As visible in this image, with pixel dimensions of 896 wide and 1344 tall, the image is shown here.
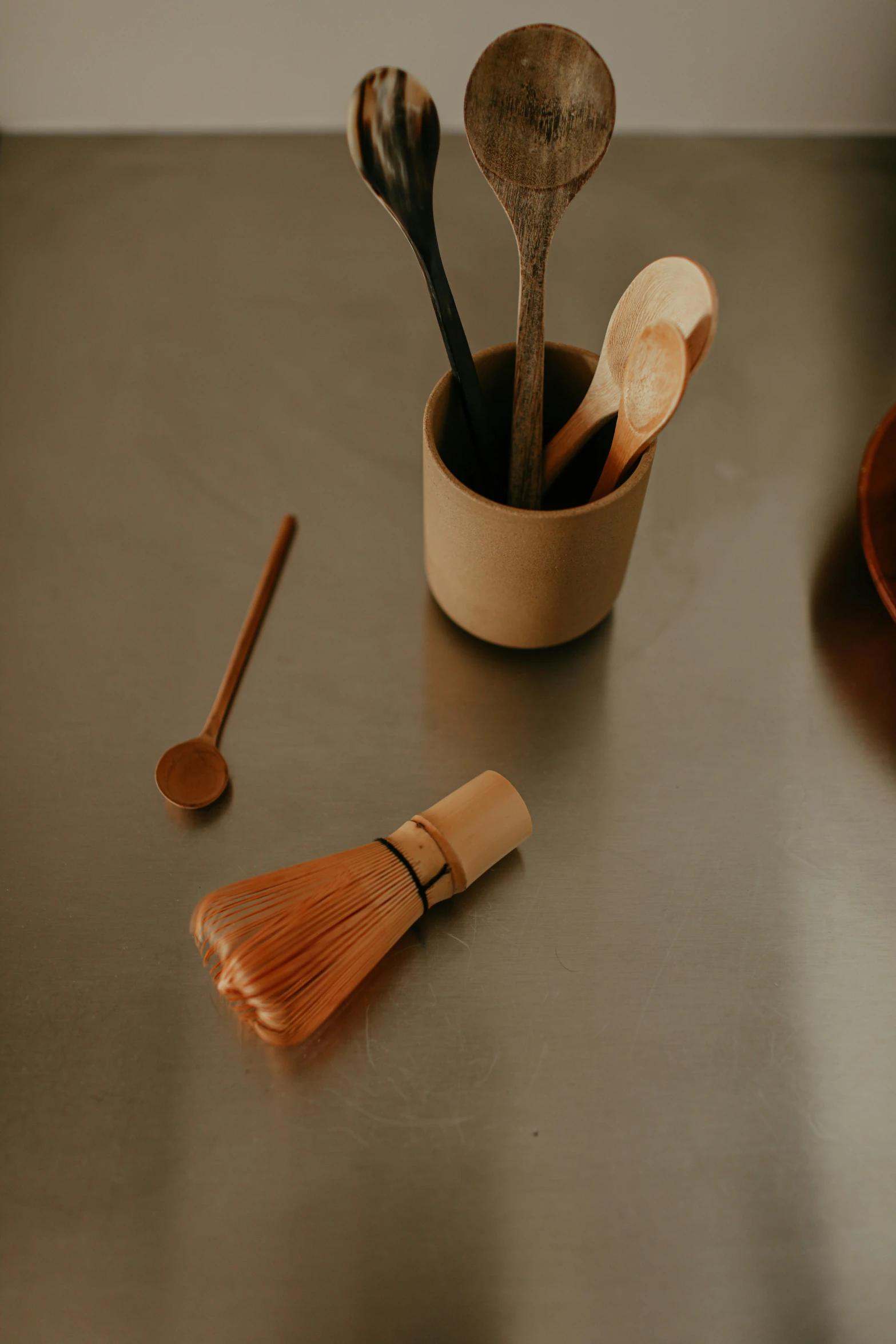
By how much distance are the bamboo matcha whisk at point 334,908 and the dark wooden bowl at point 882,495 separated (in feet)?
0.85

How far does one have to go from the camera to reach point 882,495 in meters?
0.52

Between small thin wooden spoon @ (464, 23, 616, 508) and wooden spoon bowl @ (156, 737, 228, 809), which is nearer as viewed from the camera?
small thin wooden spoon @ (464, 23, 616, 508)

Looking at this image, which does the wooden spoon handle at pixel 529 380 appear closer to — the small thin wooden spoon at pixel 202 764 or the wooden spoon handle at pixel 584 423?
the wooden spoon handle at pixel 584 423

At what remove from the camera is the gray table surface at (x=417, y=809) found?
1.26ft

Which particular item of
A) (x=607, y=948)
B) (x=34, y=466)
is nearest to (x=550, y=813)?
(x=607, y=948)

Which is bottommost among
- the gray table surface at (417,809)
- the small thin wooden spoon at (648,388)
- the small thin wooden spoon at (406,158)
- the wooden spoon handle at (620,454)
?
the gray table surface at (417,809)

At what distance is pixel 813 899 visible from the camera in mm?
466

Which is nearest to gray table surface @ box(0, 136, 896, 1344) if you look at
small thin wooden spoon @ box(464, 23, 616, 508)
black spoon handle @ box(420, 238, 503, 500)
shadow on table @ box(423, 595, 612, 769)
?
shadow on table @ box(423, 595, 612, 769)

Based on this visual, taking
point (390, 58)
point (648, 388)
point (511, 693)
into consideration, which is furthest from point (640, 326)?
point (390, 58)

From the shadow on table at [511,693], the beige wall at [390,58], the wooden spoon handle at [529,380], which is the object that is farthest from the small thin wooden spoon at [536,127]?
the beige wall at [390,58]

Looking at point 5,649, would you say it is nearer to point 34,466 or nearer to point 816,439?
point 34,466

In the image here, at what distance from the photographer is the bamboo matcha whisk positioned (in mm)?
391

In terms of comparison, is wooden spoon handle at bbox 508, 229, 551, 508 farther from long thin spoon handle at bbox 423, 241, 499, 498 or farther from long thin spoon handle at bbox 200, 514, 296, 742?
long thin spoon handle at bbox 200, 514, 296, 742

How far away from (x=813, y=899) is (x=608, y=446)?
260 millimetres
